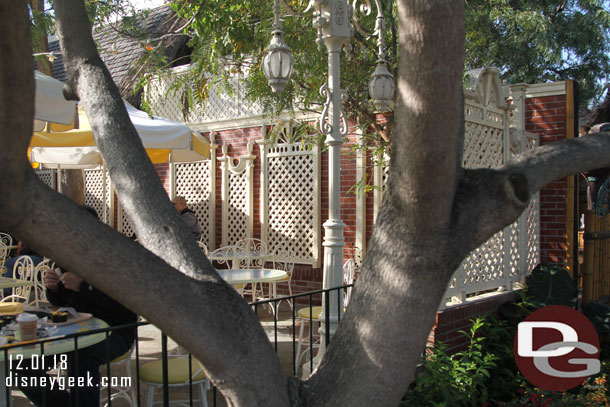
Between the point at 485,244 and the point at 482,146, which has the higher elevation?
the point at 482,146

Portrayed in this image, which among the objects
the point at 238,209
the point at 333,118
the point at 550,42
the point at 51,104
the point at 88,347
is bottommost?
the point at 88,347

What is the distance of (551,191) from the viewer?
677 cm

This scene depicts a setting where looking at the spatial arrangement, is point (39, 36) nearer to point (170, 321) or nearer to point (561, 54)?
point (170, 321)

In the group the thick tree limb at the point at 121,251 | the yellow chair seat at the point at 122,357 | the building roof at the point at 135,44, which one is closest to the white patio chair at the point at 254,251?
the building roof at the point at 135,44

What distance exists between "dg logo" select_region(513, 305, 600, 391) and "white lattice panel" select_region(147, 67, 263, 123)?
18.3 feet

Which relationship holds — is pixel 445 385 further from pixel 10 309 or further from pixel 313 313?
pixel 10 309

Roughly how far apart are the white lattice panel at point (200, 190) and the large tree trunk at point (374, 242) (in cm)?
743

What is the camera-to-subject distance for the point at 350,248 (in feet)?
25.7

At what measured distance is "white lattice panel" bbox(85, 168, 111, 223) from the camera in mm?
11234

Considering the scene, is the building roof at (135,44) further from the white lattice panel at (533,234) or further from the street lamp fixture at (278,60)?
the white lattice panel at (533,234)

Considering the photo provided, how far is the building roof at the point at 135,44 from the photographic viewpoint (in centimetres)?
910

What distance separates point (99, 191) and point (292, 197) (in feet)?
16.8

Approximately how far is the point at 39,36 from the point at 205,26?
396cm

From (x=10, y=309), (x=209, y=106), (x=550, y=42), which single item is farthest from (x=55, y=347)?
(x=550, y=42)
